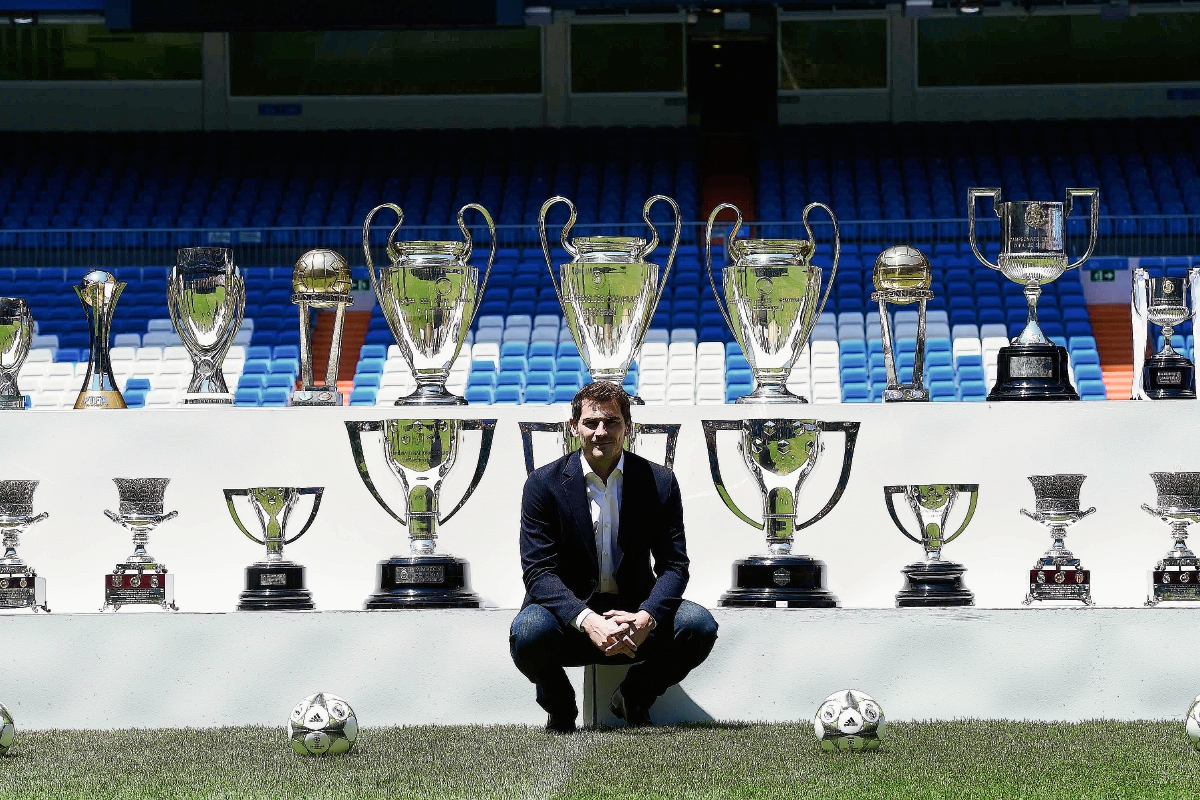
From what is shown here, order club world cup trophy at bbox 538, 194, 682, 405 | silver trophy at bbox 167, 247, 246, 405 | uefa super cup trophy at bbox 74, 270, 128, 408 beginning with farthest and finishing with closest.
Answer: uefa super cup trophy at bbox 74, 270, 128, 408, silver trophy at bbox 167, 247, 246, 405, club world cup trophy at bbox 538, 194, 682, 405

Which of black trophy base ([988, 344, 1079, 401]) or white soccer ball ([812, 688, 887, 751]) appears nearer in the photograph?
white soccer ball ([812, 688, 887, 751])

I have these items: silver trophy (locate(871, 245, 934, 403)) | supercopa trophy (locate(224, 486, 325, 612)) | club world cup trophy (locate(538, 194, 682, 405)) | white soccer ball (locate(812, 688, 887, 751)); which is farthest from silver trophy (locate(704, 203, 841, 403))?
white soccer ball (locate(812, 688, 887, 751))

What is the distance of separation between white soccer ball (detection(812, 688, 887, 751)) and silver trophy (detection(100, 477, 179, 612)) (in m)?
1.79

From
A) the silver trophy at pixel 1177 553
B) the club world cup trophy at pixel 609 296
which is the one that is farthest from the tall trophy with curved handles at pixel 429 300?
the silver trophy at pixel 1177 553

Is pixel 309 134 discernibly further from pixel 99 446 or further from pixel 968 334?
pixel 99 446

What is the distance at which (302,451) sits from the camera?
16.7 feet

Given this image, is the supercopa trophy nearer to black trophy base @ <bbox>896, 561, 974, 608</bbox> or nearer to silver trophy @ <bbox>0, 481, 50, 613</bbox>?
silver trophy @ <bbox>0, 481, 50, 613</bbox>

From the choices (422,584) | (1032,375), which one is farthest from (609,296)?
(1032,375)

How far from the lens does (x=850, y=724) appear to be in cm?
350

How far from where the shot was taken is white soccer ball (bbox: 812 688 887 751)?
3.50m

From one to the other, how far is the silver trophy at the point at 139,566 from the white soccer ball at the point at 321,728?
1008mm

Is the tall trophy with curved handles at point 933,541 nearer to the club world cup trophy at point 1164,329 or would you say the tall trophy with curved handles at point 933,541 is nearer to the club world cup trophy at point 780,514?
the club world cup trophy at point 780,514

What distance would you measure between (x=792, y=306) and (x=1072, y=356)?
24.5 feet

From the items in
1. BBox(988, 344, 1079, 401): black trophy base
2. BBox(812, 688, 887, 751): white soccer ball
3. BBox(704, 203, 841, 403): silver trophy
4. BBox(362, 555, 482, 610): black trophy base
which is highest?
BBox(704, 203, 841, 403): silver trophy
